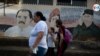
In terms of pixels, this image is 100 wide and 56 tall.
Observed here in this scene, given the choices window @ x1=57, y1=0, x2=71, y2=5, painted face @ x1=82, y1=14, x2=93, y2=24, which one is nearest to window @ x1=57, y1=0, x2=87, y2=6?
window @ x1=57, y1=0, x2=71, y2=5

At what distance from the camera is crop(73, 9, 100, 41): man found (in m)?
14.2

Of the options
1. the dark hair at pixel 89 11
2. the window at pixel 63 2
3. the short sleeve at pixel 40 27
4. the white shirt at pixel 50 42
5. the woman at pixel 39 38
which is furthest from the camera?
the window at pixel 63 2

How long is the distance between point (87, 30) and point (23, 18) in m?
2.46

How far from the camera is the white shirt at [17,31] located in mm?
14227

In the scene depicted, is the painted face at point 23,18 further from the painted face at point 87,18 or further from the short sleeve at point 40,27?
the short sleeve at point 40,27

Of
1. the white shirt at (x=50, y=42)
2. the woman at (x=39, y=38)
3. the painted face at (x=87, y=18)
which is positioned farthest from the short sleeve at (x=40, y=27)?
the painted face at (x=87, y=18)

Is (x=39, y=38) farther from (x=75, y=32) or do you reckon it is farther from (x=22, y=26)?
(x=75, y=32)

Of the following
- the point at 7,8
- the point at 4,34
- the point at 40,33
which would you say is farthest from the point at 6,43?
the point at 40,33

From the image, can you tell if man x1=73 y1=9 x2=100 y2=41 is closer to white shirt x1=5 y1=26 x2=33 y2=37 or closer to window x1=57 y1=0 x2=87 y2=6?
window x1=57 y1=0 x2=87 y2=6

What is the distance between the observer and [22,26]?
14.2 m

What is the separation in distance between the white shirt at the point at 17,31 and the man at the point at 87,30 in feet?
5.78

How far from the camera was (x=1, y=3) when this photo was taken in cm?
1412

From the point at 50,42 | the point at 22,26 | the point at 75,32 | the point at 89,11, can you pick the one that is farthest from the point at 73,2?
the point at 50,42

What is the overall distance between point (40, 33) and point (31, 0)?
18.3 ft
